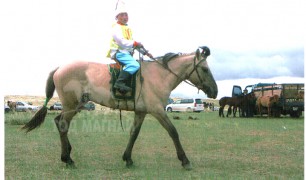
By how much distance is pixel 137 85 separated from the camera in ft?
23.1

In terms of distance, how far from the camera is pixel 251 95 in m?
29.3

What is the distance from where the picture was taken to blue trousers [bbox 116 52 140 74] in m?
6.81

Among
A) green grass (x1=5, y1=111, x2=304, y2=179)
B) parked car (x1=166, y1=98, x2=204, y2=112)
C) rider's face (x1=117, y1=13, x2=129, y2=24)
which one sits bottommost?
parked car (x1=166, y1=98, x2=204, y2=112)

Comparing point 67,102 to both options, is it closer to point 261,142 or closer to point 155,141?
point 155,141

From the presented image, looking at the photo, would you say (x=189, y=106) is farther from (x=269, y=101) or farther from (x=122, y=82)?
(x=122, y=82)

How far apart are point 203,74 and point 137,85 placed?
4.12 feet

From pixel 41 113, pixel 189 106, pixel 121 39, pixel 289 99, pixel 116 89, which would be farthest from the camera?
pixel 189 106

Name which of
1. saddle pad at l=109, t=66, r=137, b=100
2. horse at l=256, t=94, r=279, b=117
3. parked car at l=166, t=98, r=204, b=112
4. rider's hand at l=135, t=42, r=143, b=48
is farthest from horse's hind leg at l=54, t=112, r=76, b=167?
parked car at l=166, t=98, r=204, b=112

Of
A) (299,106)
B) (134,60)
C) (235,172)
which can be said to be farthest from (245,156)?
(299,106)

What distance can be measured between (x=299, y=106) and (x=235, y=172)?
19.4 metres

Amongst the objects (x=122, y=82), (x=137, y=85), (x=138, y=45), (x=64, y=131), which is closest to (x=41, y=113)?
(x=64, y=131)

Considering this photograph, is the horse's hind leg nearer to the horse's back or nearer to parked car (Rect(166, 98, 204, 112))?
the horse's back

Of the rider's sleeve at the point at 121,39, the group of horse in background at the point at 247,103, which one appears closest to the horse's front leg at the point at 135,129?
the rider's sleeve at the point at 121,39

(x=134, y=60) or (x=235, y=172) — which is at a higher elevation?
(x=134, y=60)
